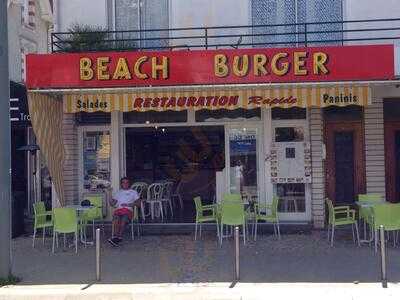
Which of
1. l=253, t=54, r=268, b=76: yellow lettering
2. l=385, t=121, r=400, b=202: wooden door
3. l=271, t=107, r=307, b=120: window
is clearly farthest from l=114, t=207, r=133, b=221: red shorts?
l=385, t=121, r=400, b=202: wooden door

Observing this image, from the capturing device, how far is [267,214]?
43.1 ft

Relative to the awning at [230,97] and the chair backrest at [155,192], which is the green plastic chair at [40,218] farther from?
the chair backrest at [155,192]

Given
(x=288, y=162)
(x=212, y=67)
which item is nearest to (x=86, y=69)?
(x=212, y=67)

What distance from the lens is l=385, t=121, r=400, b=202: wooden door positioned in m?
13.8

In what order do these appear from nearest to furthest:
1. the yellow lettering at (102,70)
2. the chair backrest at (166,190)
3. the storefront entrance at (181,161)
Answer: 1. the yellow lettering at (102,70)
2. the chair backrest at (166,190)
3. the storefront entrance at (181,161)

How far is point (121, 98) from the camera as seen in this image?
1207 cm

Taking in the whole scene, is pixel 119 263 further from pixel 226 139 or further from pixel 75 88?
pixel 226 139

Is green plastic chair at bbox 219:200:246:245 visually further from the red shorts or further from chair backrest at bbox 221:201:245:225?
the red shorts

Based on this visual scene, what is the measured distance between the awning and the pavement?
105 inches

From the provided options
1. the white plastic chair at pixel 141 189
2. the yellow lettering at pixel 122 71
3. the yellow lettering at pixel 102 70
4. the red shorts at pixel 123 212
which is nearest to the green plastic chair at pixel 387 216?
the red shorts at pixel 123 212

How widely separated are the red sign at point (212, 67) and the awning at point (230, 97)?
1.69ft

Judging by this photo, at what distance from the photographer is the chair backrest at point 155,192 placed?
49.0ft

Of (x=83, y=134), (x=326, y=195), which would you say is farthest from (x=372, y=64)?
(x=83, y=134)

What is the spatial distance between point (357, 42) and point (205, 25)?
11.2 feet
